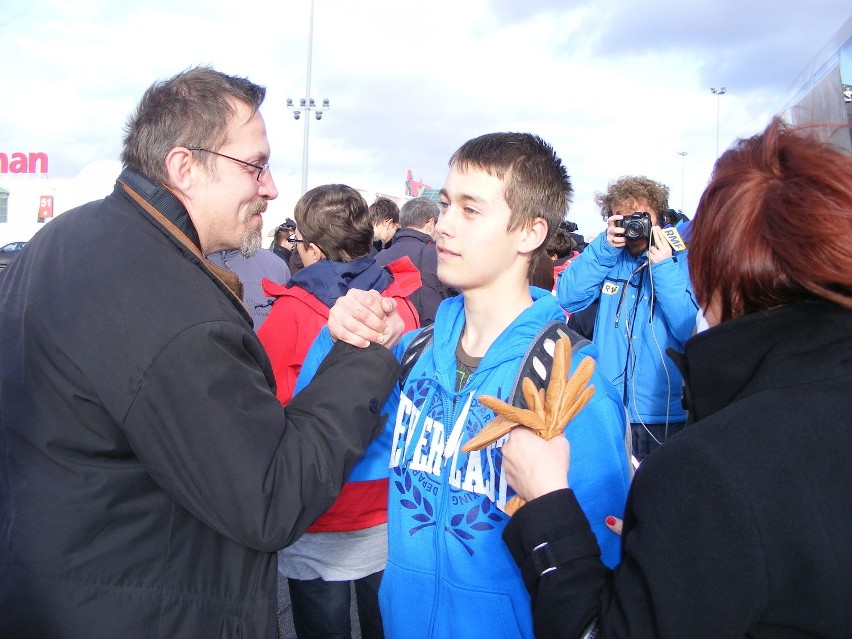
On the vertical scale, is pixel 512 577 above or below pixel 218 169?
below

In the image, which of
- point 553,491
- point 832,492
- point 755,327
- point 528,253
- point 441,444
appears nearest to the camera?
point 832,492

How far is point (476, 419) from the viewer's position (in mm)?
1647

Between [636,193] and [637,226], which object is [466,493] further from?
[636,193]

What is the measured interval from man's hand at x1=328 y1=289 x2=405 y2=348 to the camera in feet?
7.22

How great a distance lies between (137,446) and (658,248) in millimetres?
2997

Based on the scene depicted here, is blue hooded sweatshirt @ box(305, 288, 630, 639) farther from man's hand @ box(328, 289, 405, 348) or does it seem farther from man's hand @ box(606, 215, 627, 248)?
man's hand @ box(606, 215, 627, 248)

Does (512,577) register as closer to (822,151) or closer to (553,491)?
(553,491)

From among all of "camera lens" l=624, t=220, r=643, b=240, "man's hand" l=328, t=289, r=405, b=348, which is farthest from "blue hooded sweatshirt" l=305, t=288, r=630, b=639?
"camera lens" l=624, t=220, r=643, b=240

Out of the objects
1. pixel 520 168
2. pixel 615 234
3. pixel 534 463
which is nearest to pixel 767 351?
pixel 534 463

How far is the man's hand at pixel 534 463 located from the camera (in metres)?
1.25

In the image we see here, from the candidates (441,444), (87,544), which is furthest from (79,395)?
(441,444)

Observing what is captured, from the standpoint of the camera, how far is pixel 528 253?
1.97 m

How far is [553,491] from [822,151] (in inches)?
30.4

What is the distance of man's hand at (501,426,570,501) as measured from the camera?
125 centimetres
